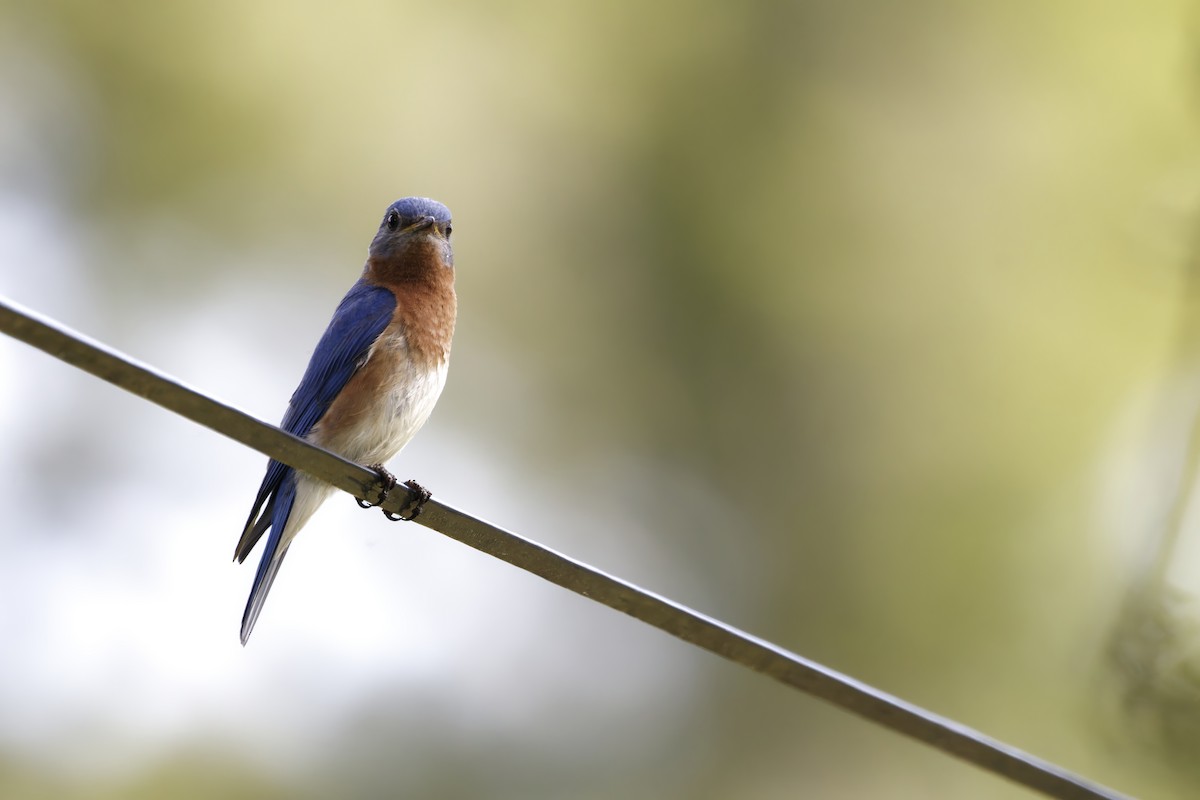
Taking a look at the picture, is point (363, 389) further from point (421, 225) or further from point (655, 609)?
point (655, 609)

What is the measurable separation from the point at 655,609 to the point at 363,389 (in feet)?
9.59

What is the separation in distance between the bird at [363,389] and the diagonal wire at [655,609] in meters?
2.48

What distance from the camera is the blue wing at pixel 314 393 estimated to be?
5.06 metres

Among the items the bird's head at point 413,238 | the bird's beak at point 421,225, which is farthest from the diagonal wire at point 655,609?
the bird's beak at point 421,225

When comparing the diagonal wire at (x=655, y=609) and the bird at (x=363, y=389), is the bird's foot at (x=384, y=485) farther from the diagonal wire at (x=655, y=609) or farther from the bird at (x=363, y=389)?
the diagonal wire at (x=655, y=609)

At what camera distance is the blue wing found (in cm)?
506

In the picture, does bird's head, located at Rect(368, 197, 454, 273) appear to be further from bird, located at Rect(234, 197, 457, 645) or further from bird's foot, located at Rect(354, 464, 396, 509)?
bird's foot, located at Rect(354, 464, 396, 509)

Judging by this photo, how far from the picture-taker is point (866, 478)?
14.6 metres

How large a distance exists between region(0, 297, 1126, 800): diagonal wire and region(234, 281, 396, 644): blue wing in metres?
2.49

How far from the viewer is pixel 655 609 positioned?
8.26ft

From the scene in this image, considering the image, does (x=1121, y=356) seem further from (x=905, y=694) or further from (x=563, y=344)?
(x=563, y=344)

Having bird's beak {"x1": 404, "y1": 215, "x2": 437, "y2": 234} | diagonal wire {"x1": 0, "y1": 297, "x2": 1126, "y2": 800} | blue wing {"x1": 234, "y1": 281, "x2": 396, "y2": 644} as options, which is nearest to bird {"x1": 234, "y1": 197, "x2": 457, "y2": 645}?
blue wing {"x1": 234, "y1": 281, "x2": 396, "y2": 644}

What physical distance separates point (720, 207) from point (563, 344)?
2.87m

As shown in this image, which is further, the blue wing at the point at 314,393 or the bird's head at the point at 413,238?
the bird's head at the point at 413,238
